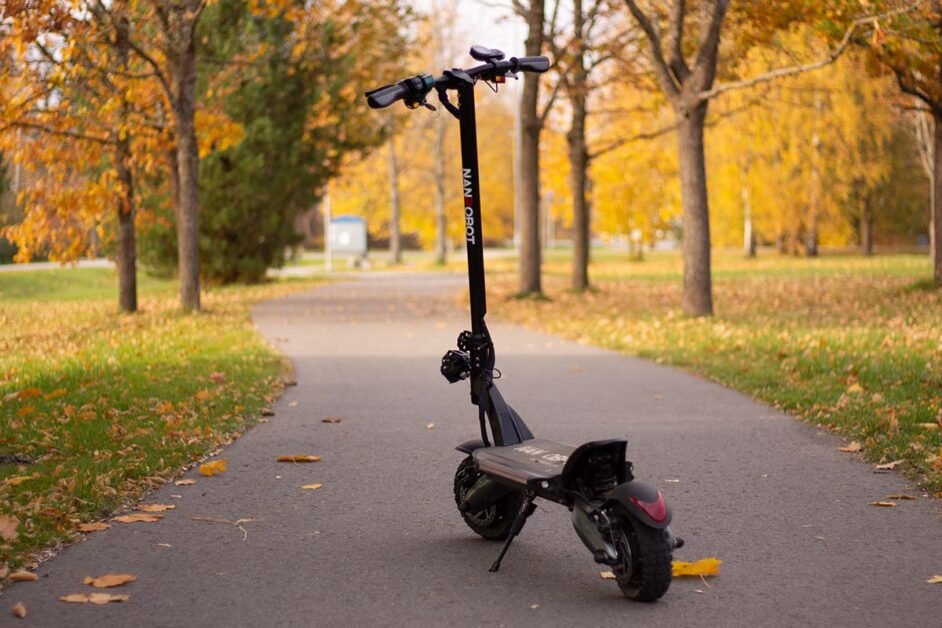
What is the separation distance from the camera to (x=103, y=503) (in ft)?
20.8

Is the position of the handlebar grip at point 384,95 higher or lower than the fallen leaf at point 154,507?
higher

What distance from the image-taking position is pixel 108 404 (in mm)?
9680

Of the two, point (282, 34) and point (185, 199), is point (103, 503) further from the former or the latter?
point (282, 34)

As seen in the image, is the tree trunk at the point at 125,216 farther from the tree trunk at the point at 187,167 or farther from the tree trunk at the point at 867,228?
the tree trunk at the point at 867,228

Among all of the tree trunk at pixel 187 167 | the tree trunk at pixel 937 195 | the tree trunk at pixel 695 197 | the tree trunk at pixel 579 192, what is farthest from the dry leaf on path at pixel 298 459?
the tree trunk at pixel 579 192

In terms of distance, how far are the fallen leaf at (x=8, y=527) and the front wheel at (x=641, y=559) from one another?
110 inches

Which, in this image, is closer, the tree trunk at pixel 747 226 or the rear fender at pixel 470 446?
the rear fender at pixel 470 446

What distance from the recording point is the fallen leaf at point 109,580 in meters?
4.91

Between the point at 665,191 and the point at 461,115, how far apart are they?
145ft

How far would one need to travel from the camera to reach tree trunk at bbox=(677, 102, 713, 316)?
1823 cm

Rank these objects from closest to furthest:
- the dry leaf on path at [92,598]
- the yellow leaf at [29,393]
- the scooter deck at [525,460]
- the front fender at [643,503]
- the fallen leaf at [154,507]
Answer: the front fender at [643,503], the dry leaf on path at [92,598], the scooter deck at [525,460], the fallen leaf at [154,507], the yellow leaf at [29,393]

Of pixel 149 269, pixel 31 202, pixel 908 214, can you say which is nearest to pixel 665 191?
pixel 908 214

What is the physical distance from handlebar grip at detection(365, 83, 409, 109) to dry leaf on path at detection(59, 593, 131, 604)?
226cm

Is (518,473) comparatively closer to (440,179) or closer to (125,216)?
(125,216)
